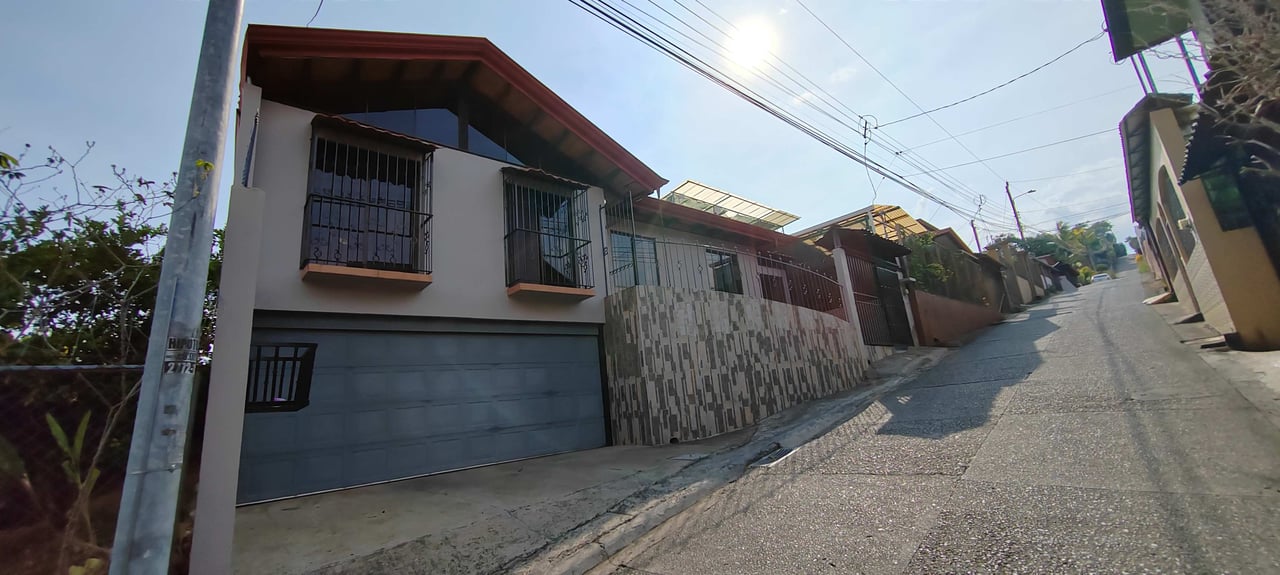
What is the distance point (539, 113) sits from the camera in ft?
24.6

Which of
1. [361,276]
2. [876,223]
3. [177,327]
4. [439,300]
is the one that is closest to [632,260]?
[439,300]

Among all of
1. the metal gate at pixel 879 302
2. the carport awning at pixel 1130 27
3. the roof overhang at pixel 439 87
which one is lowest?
the metal gate at pixel 879 302

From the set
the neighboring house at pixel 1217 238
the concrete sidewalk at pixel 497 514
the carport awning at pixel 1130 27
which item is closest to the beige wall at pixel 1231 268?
the neighboring house at pixel 1217 238

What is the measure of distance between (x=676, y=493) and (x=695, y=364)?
108 inches

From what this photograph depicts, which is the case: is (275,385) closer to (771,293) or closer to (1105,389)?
(1105,389)

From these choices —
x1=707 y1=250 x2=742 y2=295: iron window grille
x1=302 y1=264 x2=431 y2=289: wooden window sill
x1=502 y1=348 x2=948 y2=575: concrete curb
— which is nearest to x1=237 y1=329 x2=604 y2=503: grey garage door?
x1=302 y1=264 x2=431 y2=289: wooden window sill

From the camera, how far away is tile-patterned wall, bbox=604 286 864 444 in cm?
625

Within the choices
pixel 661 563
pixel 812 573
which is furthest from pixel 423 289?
pixel 812 573

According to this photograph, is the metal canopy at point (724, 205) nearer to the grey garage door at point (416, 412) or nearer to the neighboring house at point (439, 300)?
the neighboring house at point (439, 300)

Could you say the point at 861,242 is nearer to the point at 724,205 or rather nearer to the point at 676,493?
the point at 724,205

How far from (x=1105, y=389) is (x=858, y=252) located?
259 inches

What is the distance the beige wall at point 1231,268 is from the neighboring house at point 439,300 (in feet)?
15.7

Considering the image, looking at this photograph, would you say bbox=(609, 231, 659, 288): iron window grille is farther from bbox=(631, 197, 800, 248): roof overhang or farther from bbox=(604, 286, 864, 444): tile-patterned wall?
bbox=(604, 286, 864, 444): tile-patterned wall

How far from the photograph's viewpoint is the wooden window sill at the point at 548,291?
19.8 feet
